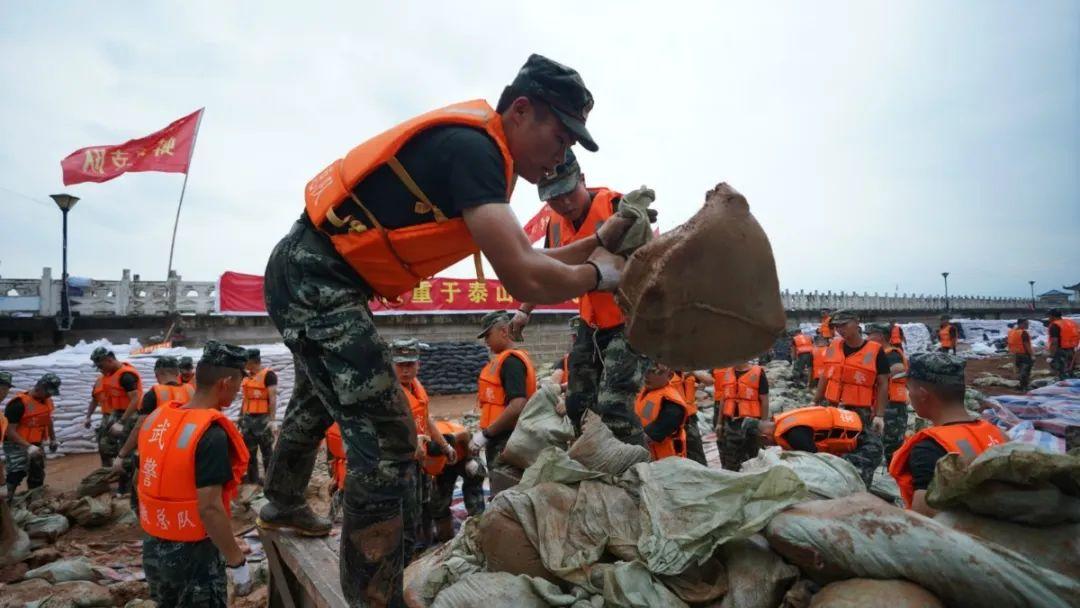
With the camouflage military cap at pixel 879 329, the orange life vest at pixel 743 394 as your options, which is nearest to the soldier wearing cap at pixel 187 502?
the orange life vest at pixel 743 394

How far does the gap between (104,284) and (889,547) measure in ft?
59.5

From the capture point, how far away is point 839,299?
36.9 m

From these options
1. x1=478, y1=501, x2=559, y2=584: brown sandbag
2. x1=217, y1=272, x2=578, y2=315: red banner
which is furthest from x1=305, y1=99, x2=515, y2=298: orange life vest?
x1=217, y1=272, x2=578, y2=315: red banner

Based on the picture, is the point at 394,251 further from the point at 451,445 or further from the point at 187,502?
the point at 451,445

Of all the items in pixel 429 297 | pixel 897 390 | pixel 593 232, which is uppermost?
pixel 429 297

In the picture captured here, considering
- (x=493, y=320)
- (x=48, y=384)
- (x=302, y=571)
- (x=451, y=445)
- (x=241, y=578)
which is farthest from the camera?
(x=48, y=384)

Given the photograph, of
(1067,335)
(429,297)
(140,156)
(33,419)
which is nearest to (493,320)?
(33,419)

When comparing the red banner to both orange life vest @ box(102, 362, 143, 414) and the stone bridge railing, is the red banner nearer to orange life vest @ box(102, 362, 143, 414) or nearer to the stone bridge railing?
the stone bridge railing

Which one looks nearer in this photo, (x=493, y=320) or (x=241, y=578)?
(x=241, y=578)

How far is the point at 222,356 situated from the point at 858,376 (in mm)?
6691

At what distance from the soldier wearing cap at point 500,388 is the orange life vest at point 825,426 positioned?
232 cm

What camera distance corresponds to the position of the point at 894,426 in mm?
7164

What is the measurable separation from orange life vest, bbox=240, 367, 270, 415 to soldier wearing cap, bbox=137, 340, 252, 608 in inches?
202

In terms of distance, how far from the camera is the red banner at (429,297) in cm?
1509
